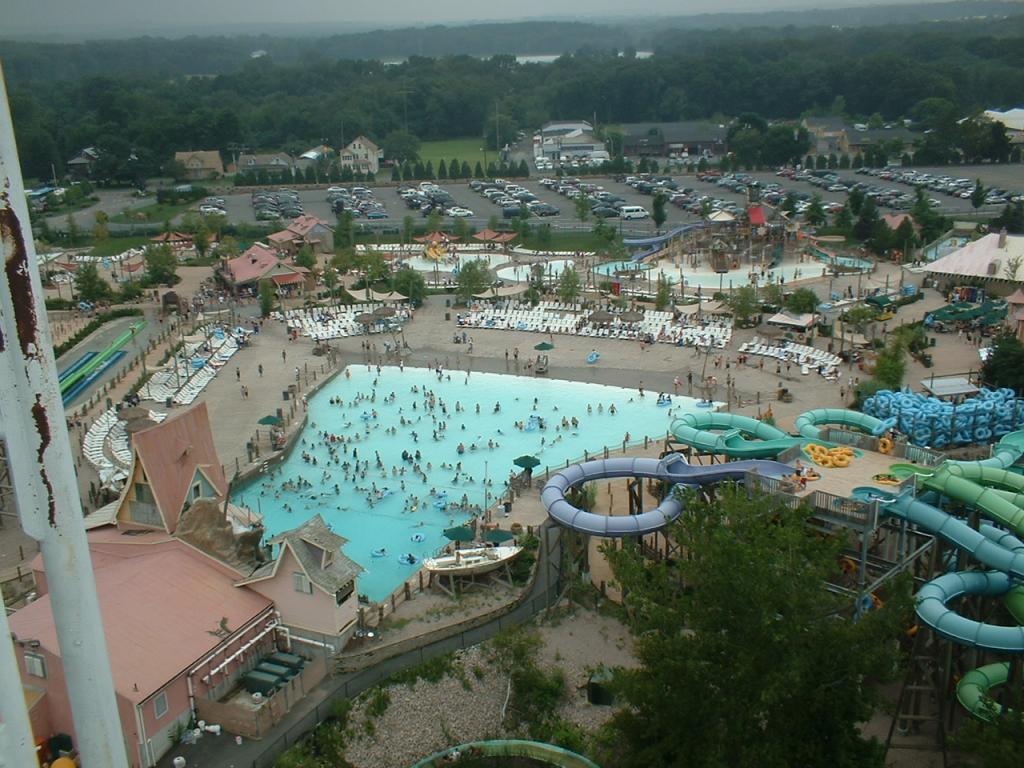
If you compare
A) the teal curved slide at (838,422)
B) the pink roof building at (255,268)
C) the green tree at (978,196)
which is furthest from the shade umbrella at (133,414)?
the green tree at (978,196)

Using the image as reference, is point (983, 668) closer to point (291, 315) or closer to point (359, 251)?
point (291, 315)

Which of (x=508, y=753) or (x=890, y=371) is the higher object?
(x=890, y=371)

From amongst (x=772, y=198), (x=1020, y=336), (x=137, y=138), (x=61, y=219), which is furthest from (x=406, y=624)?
(x=137, y=138)

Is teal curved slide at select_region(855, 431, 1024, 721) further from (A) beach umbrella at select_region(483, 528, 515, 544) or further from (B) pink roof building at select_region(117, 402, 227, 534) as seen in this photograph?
(B) pink roof building at select_region(117, 402, 227, 534)

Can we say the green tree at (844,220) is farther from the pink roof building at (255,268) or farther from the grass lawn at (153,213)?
the grass lawn at (153,213)

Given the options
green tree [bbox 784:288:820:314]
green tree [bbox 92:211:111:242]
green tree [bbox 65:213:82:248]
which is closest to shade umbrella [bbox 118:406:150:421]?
green tree [bbox 784:288:820:314]

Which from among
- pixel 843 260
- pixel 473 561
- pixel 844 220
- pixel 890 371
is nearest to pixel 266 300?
pixel 473 561

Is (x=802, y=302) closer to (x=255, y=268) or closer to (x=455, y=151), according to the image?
(x=255, y=268)
